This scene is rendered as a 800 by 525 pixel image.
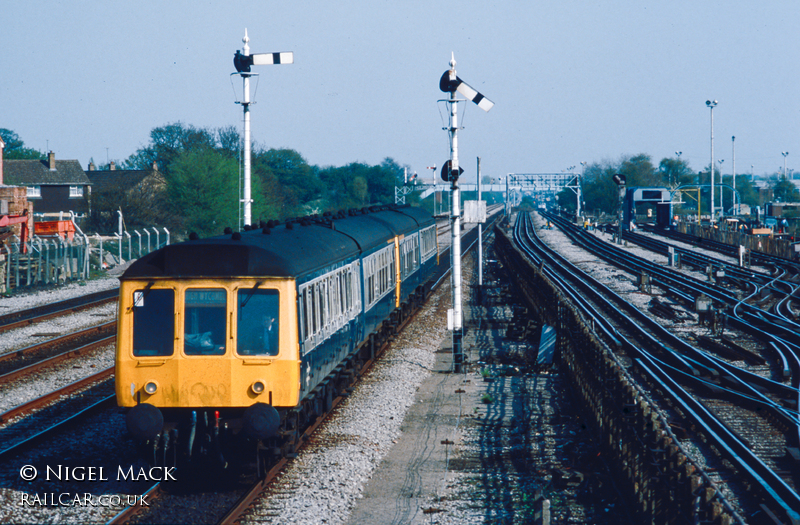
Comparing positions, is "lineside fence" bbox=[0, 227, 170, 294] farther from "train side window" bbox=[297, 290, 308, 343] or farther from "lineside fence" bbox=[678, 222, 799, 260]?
"lineside fence" bbox=[678, 222, 799, 260]

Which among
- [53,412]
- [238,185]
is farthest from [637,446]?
[238,185]

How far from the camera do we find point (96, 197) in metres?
53.4

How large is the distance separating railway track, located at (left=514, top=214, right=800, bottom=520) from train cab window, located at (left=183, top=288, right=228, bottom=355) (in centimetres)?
562

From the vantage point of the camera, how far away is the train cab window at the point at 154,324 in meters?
9.48

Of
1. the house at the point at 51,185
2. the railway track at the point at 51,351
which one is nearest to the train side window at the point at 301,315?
the railway track at the point at 51,351

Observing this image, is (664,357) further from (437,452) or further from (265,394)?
(265,394)

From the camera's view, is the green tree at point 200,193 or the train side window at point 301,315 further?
the green tree at point 200,193

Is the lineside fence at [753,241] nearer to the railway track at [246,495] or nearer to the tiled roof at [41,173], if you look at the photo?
the railway track at [246,495]

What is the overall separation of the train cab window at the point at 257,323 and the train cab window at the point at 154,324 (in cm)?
79

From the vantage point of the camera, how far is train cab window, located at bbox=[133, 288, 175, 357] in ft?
31.1

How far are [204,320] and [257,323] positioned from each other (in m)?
0.61

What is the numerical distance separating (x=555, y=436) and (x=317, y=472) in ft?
13.0

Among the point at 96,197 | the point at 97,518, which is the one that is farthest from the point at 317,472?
the point at 96,197

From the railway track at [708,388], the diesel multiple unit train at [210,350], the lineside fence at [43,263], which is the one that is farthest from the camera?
the lineside fence at [43,263]
